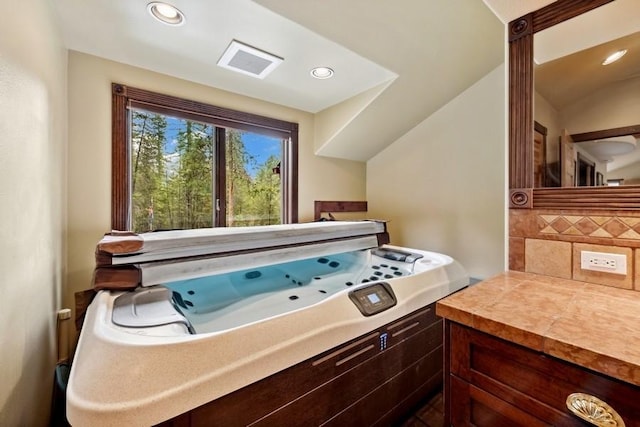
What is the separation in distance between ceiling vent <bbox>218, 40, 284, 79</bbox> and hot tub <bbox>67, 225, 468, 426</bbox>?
4.04 feet

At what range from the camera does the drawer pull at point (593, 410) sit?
1.89ft

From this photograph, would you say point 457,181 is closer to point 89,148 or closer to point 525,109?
point 525,109

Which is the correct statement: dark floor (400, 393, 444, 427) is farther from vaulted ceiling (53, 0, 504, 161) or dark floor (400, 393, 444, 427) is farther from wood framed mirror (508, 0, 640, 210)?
vaulted ceiling (53, 0, 504, 161)

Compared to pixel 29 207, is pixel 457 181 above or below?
above

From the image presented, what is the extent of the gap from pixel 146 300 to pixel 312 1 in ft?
5.34

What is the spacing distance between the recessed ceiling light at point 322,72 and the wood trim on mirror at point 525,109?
1.14 metres

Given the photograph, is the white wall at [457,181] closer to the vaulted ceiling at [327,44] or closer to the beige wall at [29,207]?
the vaulted ceiling at [327,44]

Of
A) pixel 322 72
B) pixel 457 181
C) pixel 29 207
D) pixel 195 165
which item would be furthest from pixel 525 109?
A: pixel 195 165

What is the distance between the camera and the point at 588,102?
1147mm

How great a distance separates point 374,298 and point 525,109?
107 centimetres

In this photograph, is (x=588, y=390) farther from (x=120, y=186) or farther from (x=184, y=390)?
(x=120, y=186)

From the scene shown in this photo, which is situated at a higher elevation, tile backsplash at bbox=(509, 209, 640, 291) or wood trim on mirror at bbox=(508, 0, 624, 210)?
wood trim on mirror at bbox=(508, 0, 624, 210)

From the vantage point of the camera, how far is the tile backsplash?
958 millimetres

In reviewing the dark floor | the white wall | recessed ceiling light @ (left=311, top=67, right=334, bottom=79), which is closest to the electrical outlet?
the dark floor
